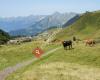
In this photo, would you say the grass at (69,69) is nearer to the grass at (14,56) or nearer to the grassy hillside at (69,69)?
the grassy hillside at (69,69)

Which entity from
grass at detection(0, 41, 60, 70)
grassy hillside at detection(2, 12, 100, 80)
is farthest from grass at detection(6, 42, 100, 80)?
grass at detection(0, 41, 60, 70)

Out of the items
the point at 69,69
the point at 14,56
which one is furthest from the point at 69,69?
the point at 14,56

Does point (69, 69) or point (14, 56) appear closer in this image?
point (69, 69)

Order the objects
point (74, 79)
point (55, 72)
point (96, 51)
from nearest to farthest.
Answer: point (74, 79) < point (55, 72) < point (96, 51)

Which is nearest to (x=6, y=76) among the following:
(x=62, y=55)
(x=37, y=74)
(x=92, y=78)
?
(x=37, y=74)

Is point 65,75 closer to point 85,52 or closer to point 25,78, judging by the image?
point 25,78

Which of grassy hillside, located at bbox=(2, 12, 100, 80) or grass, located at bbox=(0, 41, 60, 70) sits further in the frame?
grass, located at bbox=(0, 41, 60, 70)

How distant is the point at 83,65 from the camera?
152 ft

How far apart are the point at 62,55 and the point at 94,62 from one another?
10.7 meters

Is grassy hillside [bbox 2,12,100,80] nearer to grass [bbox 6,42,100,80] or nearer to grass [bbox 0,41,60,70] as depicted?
grass [bbox 6,42,100,80]

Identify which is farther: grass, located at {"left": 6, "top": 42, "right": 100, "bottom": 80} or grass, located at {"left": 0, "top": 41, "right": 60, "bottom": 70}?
grass, located at {"left": 0, "top": 41, "right": 60, "bottom": 70}

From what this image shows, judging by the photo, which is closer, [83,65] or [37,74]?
[37,74]

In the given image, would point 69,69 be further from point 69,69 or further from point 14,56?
point 14,56

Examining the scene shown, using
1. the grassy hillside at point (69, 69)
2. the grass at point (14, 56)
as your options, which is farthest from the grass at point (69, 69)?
the grass at point (14, 56)
